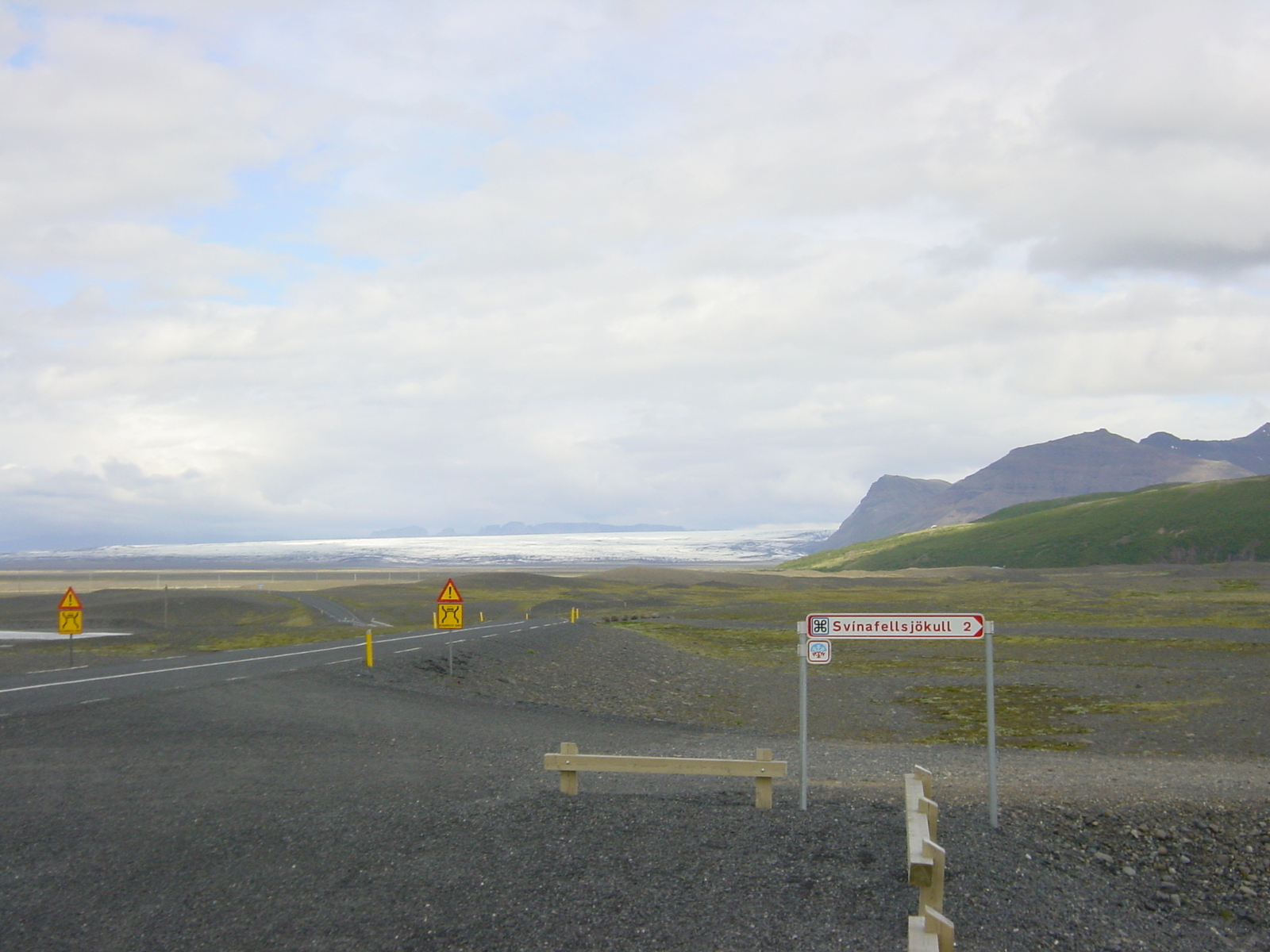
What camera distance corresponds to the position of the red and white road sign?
11.9 metres

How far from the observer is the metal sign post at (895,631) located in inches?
469

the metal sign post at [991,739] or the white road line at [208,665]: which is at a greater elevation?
the metal sign post at [991,739]

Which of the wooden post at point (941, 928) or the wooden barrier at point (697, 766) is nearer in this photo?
the wooden post at point (941, 928)

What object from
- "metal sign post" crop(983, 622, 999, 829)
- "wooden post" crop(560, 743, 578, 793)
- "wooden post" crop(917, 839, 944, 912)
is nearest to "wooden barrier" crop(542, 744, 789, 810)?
"wooden post" crop(560, 743, 578, 793)

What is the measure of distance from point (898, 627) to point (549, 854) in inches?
213

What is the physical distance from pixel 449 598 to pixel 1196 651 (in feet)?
122

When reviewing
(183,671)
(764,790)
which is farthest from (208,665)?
(764,790)

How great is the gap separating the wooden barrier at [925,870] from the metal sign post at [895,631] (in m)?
1.40

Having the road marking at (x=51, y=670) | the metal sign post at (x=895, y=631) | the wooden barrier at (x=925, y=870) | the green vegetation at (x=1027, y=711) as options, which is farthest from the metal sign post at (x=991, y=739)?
the road marking at (x=51, y=670)

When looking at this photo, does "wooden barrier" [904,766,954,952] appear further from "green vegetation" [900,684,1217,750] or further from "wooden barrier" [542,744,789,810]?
"green vegetation" [900,684,1217,750]

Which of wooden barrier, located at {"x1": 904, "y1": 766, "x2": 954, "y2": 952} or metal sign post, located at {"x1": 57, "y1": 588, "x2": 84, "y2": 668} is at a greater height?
metal sign post, located at {"x1": 57, "y1": 588, "x2": 84, "y2": 668}

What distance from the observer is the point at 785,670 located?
128 ft

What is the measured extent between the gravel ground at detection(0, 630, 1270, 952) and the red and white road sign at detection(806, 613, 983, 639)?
258 cm

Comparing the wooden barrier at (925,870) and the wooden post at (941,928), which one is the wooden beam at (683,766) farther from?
the wooden post at (941,928)
